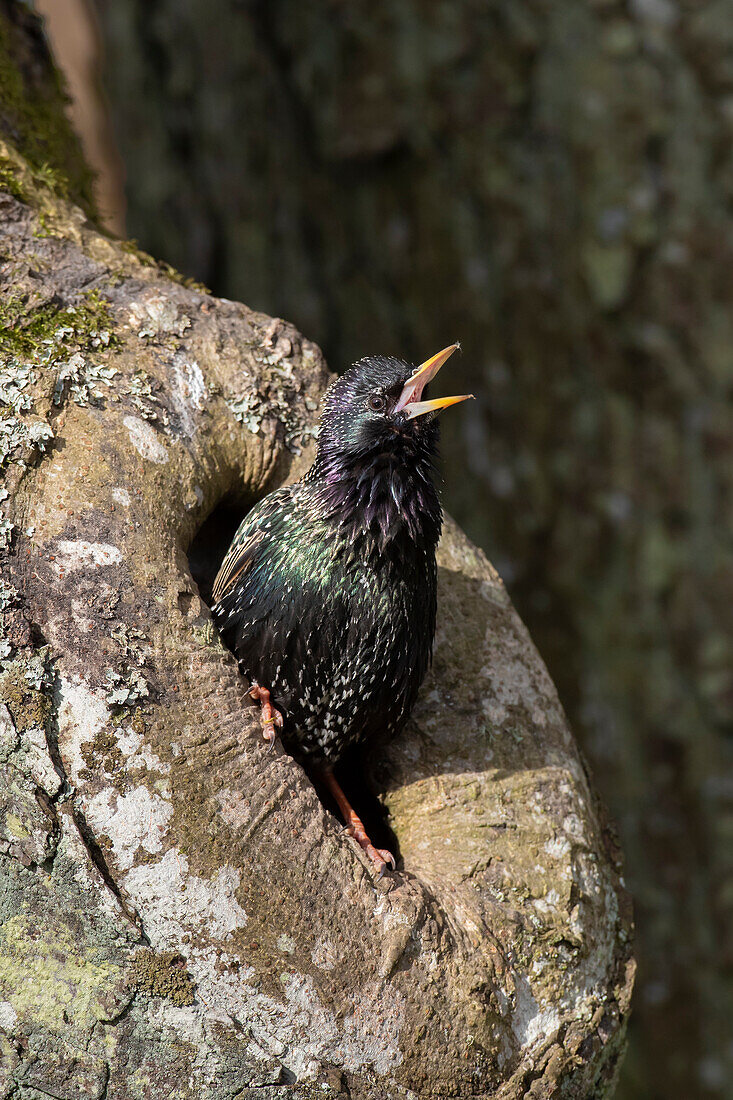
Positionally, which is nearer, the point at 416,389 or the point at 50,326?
the point at 416,389

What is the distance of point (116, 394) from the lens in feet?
9.05

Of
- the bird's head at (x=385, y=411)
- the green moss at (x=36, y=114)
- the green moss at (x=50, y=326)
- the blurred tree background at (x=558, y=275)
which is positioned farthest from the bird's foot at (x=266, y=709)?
the blurred tree background at (x=558, y=275)

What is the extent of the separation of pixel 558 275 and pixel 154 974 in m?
4.10

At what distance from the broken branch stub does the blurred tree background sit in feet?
8.51

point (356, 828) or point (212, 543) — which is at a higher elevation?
point (212, 543)

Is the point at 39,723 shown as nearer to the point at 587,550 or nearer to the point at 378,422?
the point at 378,422

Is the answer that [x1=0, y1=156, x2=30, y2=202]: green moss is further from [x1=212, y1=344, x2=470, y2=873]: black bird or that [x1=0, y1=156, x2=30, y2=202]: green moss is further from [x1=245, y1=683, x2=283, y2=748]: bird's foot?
[x1=245, y1=683, x2=283, y2=748]: bird's foot

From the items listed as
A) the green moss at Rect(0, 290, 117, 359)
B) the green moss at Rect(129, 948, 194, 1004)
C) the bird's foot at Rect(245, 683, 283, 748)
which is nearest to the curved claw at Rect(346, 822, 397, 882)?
the bird's foot at Rect(245, 683, 283, 748)

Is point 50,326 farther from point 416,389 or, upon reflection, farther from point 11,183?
point 416,389

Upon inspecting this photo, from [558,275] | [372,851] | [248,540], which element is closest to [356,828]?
[372,851]

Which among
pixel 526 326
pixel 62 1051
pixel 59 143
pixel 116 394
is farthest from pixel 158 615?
pixel 526 326

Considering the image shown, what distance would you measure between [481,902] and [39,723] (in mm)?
1334

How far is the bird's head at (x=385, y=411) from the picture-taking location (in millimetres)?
2678

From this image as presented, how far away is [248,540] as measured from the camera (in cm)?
289
